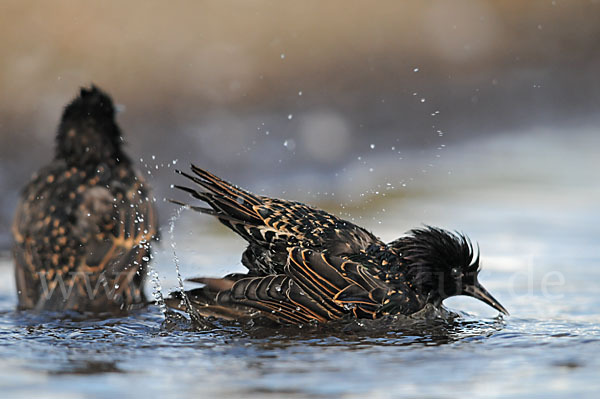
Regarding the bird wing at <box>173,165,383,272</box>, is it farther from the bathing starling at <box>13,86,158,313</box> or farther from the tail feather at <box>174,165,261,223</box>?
the bathing starling at <box>13,86,158,313</box>

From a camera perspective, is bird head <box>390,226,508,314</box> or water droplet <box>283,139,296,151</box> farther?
water droplet <box>283,139,296,151</box>

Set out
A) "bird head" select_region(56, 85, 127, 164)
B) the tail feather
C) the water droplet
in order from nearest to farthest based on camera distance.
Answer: the tail feather < "bird head" select_region(56, 85, 127, 164) < the water droplet

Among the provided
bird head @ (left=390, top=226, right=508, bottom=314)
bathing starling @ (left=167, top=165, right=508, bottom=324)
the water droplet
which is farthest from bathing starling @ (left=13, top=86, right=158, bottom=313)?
the water droplet

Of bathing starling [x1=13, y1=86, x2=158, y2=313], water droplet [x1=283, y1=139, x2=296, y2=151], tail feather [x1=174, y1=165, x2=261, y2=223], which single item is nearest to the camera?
tail feather [x1=174, y1=165, x2=261, y2=223]

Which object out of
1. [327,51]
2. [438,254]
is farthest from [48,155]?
[438,254]

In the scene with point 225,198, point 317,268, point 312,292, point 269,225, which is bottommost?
point 312,292

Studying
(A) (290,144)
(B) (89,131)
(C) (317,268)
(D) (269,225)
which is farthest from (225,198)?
(A) (290,144)

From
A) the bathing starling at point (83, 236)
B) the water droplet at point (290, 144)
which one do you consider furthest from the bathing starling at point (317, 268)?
the water droplet at point (290, 144)

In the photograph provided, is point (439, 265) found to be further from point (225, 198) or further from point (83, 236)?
point (83, 236)

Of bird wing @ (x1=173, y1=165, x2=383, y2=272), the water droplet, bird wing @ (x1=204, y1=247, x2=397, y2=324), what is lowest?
bird wing @ (x1=204, y1=247, x2=397, y2=324)
